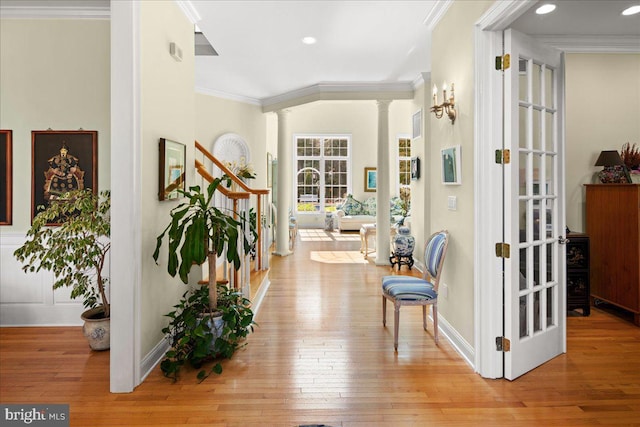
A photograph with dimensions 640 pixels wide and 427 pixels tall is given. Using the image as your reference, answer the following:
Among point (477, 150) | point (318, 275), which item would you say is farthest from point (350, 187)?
point (477, 150)

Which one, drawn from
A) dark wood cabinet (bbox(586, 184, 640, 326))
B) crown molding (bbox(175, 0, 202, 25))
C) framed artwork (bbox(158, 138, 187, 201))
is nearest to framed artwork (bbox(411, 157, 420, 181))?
dark wood cabinet (bbox(586, 184, 640, 326))

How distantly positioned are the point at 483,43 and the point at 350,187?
9.42 metres

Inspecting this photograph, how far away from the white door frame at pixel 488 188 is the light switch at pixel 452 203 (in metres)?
0.48

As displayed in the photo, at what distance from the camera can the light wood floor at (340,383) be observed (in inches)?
92.5

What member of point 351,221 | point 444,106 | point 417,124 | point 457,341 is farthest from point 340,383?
point 351,221

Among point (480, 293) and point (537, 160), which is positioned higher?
point (537, 160)

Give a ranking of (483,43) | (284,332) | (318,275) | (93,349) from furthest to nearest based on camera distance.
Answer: (318,275), (284,332), (93,349), (483,43)

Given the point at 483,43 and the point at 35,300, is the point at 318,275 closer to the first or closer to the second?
the point at 35,300

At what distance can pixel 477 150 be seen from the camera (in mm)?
2885

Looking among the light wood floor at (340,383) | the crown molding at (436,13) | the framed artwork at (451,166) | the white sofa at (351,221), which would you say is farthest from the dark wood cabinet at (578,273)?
the white sofa at (351,221)

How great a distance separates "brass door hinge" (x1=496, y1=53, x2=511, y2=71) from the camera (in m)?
2.75

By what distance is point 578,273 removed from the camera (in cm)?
421

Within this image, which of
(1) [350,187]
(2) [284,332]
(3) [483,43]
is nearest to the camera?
(3) [483,43]

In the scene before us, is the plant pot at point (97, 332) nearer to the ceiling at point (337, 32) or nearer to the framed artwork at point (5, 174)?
the framed artwork at point (5, 174)
